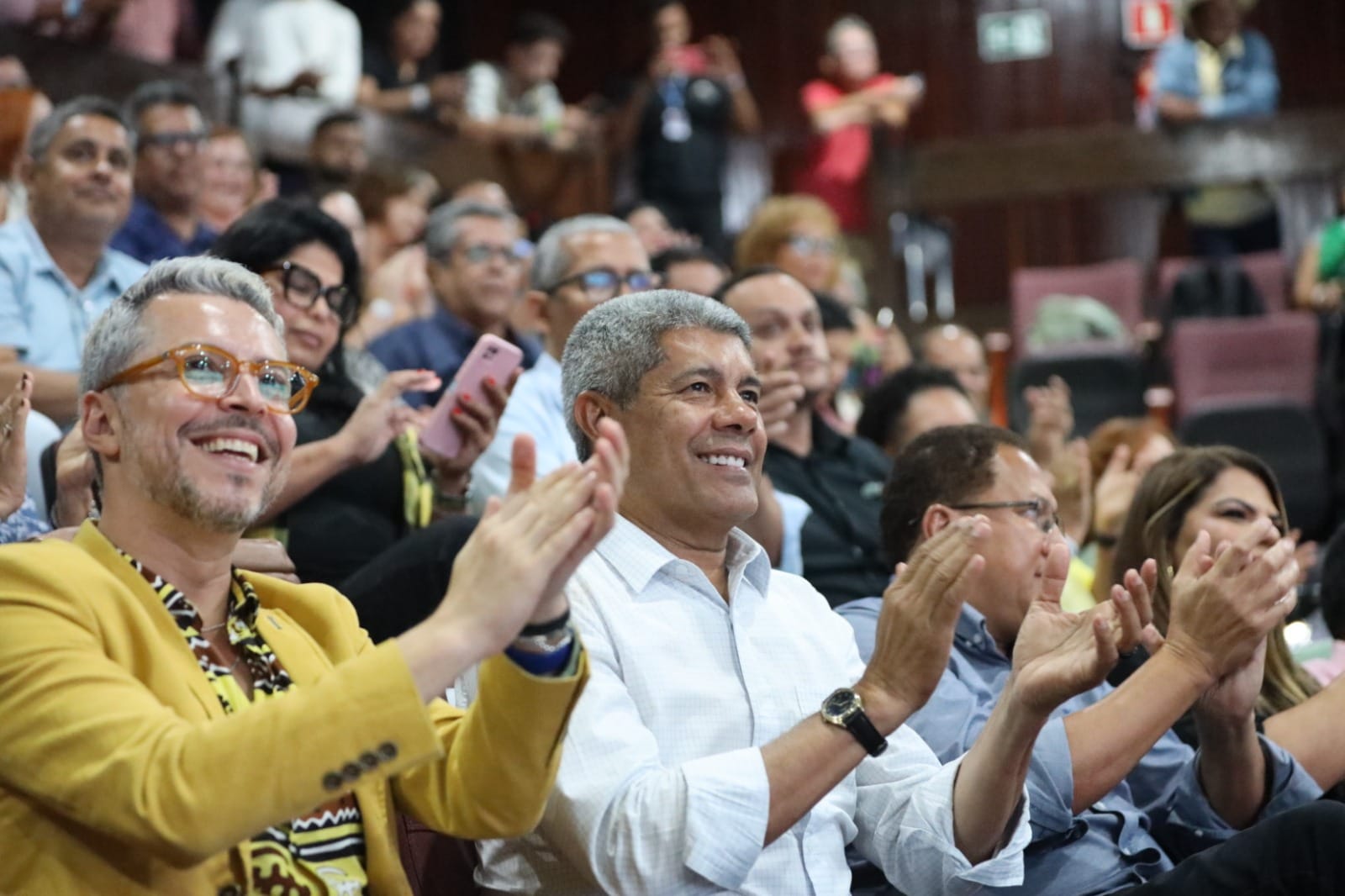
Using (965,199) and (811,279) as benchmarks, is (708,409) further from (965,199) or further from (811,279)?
(965,199)

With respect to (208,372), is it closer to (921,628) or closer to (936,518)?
(921,628)

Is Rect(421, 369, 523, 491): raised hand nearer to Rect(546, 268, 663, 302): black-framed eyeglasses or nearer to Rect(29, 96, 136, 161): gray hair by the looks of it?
Rect(546, 268, 663, 302): black-framed eyeglasses

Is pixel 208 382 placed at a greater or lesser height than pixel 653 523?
greater

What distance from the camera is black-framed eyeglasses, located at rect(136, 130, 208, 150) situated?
4038 mm

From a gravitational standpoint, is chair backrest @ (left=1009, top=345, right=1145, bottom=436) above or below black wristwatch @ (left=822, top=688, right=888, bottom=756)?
below

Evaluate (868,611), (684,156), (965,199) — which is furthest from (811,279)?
(965,199)

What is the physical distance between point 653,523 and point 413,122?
5851 mm

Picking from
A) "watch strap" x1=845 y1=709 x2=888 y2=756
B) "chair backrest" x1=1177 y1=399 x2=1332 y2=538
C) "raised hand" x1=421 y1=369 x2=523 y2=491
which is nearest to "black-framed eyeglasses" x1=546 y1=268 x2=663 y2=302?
"raised hand" x1=421 y1=369 x2=523 y2=491

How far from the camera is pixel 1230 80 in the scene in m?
8.77

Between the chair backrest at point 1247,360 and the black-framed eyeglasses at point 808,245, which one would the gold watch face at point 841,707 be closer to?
the black-framed eyeglasses at point 808,245

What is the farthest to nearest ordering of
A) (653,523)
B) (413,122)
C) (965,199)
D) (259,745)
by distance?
(965,199) < (413,122) < (653,523) < (259,745)

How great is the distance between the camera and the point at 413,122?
761 cm

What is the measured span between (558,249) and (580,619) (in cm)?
190

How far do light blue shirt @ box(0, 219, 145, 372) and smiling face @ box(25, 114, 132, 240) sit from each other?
Answer: 7cm
